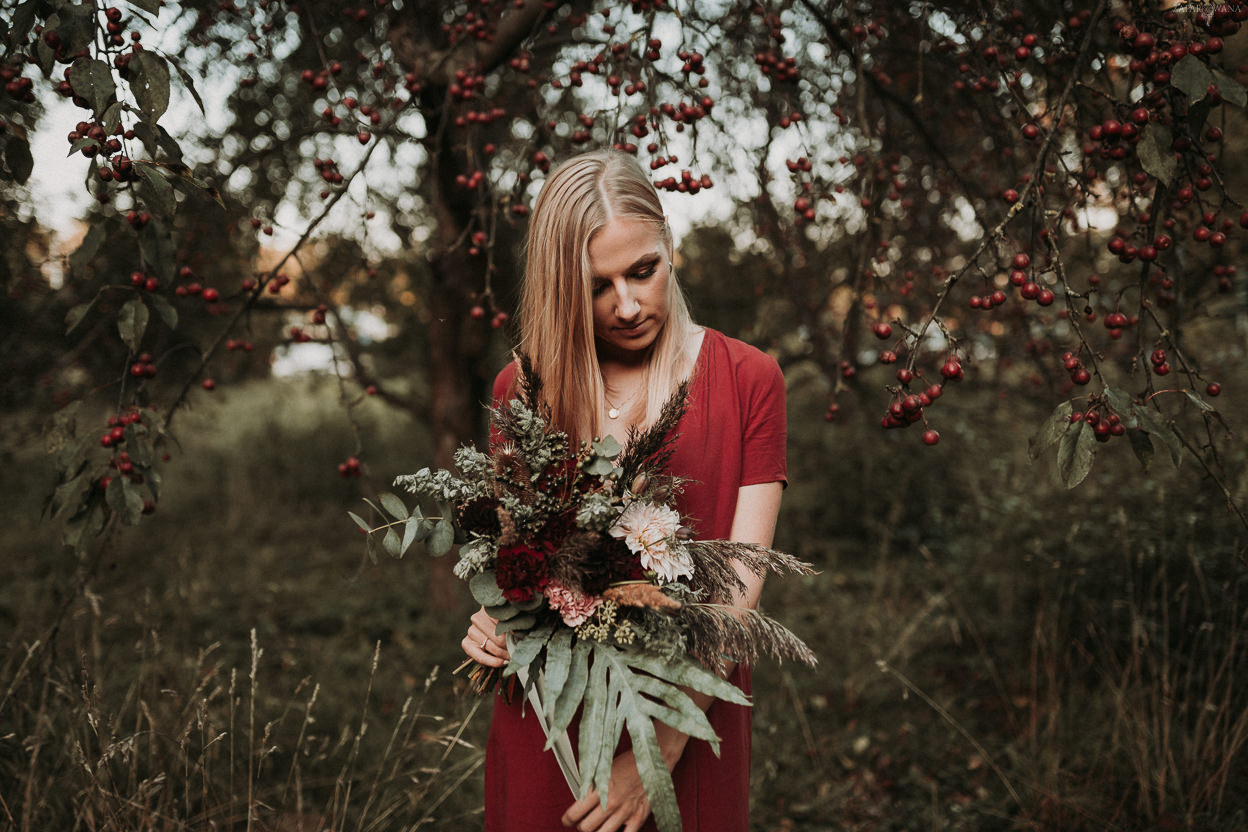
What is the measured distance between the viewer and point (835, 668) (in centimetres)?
411

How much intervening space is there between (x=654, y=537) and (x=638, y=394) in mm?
532

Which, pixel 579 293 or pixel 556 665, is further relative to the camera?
pixel 579 293

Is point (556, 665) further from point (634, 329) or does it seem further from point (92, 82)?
point (92, 82)

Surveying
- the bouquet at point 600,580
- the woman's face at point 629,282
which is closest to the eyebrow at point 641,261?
the woman's face at point 629,282

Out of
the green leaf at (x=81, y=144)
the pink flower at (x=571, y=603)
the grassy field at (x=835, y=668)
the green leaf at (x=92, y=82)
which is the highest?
the green leaf at (x=92, y=82)

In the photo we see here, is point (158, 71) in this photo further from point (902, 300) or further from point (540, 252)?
point (902, 300)

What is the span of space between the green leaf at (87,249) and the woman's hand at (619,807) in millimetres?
1680

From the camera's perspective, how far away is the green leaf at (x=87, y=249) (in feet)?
5.86

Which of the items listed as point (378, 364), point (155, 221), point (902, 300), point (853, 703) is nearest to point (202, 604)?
point (378, 364)

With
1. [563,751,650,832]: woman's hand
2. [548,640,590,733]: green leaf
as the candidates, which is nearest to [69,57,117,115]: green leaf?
[548,640,590,733]: green leaf

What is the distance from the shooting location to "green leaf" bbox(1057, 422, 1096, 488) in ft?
4.50

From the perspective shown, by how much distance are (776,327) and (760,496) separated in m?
4.22

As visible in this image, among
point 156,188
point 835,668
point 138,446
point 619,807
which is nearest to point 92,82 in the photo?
point 156,188

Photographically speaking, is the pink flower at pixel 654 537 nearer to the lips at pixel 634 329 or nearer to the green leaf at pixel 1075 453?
the lips at pixel 634 329
